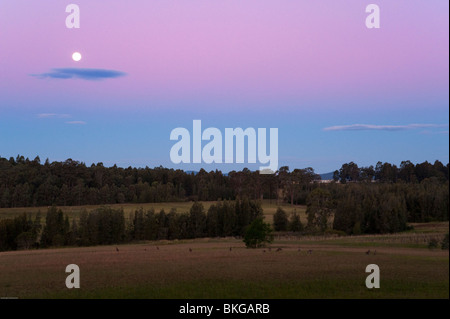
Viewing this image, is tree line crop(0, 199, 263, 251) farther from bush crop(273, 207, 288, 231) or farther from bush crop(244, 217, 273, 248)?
bush crop(244, 217, 273, 248)

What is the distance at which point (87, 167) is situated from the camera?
501ft

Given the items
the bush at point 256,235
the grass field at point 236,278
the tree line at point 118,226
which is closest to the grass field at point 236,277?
the grass field at point 236,278

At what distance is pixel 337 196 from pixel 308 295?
80.7 metres

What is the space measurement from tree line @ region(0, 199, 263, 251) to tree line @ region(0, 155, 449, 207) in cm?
3664

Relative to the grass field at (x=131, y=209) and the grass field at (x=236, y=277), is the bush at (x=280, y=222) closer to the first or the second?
the grass field at (x=131, y=209)

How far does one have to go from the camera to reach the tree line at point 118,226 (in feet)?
241

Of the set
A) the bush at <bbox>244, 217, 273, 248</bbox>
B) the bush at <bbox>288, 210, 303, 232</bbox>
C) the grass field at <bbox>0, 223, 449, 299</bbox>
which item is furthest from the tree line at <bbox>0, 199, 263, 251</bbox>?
the grass field at <bbox>0, 223, 449, 299</bbox>

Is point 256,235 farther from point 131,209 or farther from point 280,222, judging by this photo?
point 131,209

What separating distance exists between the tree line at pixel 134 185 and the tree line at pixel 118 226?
36636 millimetres

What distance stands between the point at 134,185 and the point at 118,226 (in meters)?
67.9
